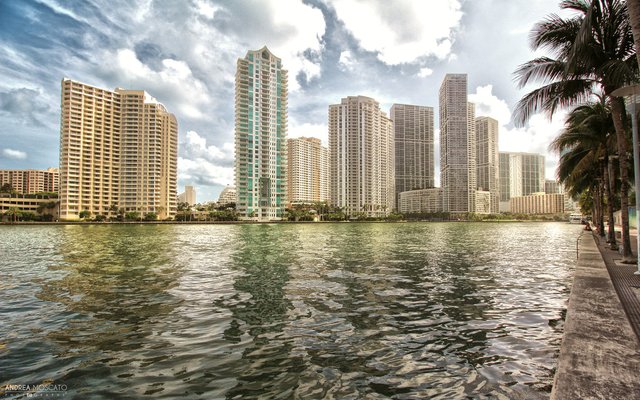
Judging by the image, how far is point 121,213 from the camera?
501ft

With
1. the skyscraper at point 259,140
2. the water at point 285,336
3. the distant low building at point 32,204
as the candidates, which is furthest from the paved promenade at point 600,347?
the distant low building at point 32,204

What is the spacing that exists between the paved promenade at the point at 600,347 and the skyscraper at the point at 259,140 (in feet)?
533

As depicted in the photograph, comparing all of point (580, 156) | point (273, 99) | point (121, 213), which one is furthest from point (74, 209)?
point (580, 156)

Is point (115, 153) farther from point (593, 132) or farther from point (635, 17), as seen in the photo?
point (635, 17)

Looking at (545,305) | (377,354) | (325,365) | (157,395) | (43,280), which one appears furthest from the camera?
(43,280)

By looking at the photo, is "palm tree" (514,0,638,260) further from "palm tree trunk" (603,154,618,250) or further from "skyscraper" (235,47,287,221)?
"skyscraper" (235,47,287,221)

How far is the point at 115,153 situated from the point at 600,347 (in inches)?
7505

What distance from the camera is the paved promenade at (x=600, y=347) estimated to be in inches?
155

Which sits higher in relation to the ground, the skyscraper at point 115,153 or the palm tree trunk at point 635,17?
the skyscraper at point 115,153

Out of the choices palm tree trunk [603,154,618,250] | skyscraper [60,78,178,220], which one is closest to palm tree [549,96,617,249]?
palm tree trunk [603,154,618,250]

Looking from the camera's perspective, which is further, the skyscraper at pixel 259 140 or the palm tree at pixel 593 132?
the skyscraper at pixel 259 140

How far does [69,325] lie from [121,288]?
15.8 ft

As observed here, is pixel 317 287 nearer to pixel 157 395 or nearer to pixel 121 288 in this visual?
pixel 121 288

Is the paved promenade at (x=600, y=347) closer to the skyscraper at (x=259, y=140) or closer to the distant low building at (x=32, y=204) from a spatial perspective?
the skyscraper at (x=259, y=140)
